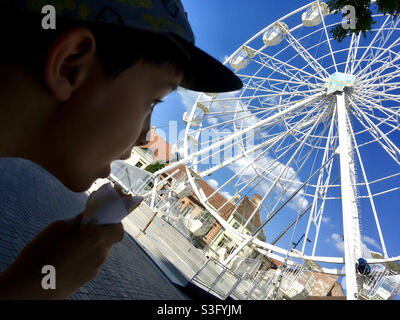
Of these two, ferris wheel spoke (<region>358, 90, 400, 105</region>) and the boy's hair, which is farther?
ferris wheel spoke (<region>358, 90, 400, 105</region>)

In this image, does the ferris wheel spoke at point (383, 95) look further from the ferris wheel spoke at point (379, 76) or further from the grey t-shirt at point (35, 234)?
the grey t-shirt at point (35, 234)

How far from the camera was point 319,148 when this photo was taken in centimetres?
1533

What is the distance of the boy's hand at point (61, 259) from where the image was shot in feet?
2.29

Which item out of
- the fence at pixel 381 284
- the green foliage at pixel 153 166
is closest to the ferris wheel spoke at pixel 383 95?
the fence at pixel 381 284

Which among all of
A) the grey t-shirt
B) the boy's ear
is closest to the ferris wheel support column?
the grey t-shirt

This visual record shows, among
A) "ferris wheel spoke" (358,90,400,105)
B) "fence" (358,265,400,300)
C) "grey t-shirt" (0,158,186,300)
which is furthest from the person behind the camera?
"ferris wheel spoke" (358,90,400,105)

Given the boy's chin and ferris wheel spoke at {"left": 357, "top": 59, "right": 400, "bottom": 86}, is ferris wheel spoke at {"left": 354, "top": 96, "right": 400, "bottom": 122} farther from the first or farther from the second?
the boy's chin

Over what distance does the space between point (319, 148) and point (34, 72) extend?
16.2 m

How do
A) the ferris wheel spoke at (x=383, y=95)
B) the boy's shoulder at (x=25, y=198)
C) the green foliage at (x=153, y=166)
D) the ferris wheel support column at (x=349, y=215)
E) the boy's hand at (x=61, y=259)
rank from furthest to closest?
1. the green foliage at (x=153, y=166)
2. the ferris wheel spoke at (x=383, y=95)
3. the ferris wheel support column at (x=349, y=215)
4. the boy's shoulder at (x=25, y=198)
5. the boy's hand at (x=61, y=259)

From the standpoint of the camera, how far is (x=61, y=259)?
0.74 m

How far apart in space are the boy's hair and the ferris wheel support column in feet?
25.8

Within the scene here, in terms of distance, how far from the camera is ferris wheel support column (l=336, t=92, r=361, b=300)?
23.1ft

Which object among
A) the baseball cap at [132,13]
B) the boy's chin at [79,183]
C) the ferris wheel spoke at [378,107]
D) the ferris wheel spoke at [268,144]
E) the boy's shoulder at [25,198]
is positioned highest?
the ferris wheel spoke at [378,107]
